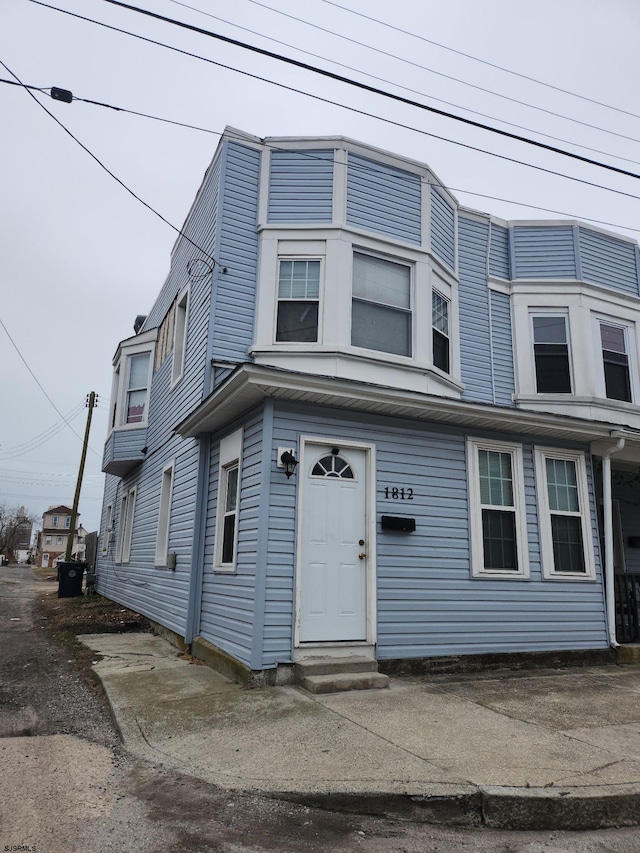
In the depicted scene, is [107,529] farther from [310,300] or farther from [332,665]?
[332,665]

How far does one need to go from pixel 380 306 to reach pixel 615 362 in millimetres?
5085

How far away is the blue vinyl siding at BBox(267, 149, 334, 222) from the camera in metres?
8.91

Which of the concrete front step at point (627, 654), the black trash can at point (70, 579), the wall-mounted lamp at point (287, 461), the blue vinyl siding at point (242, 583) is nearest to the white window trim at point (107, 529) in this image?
the black trash can at point (70, 579)

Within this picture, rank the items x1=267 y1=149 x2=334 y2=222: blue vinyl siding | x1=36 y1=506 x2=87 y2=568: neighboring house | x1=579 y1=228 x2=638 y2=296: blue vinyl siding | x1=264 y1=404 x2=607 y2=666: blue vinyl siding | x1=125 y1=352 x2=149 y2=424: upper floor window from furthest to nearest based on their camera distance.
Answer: x1=36 y1=506 x2=87 y2=568: neighboring house → x1=125 y1=352 x2=149 y2=424: upper floor window → x1=579 y1=228 x2=638 y2=296: blue vinyl siding → x1=267 y1=149 x2=334 y2=222: blue vinyl siding → x1=264 y1=404 x2=607 y2=666: blue vinyl siding

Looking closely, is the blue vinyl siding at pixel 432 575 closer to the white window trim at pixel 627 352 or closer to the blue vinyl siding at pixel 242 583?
the blue vinyl siding at pixel 242 583

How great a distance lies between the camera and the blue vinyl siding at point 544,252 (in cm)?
1125

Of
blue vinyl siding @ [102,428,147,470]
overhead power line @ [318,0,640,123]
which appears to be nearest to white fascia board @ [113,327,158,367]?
blue vinyl siding @ [102,428,147,470]

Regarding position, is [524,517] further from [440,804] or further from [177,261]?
[177,261]

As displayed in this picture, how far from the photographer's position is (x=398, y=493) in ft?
23.8

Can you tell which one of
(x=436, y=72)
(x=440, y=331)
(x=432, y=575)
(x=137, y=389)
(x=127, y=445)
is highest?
(x=436, y=72)

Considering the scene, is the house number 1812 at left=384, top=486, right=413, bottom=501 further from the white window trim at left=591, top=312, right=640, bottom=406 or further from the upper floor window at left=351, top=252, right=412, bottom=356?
the white window trim at left=591, top=312, right=640, bottom=406

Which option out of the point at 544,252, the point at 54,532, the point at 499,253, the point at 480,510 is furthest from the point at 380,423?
the point at 54,532

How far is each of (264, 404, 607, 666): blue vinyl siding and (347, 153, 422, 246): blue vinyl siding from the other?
3.34 m

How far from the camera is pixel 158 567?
32.8ft
